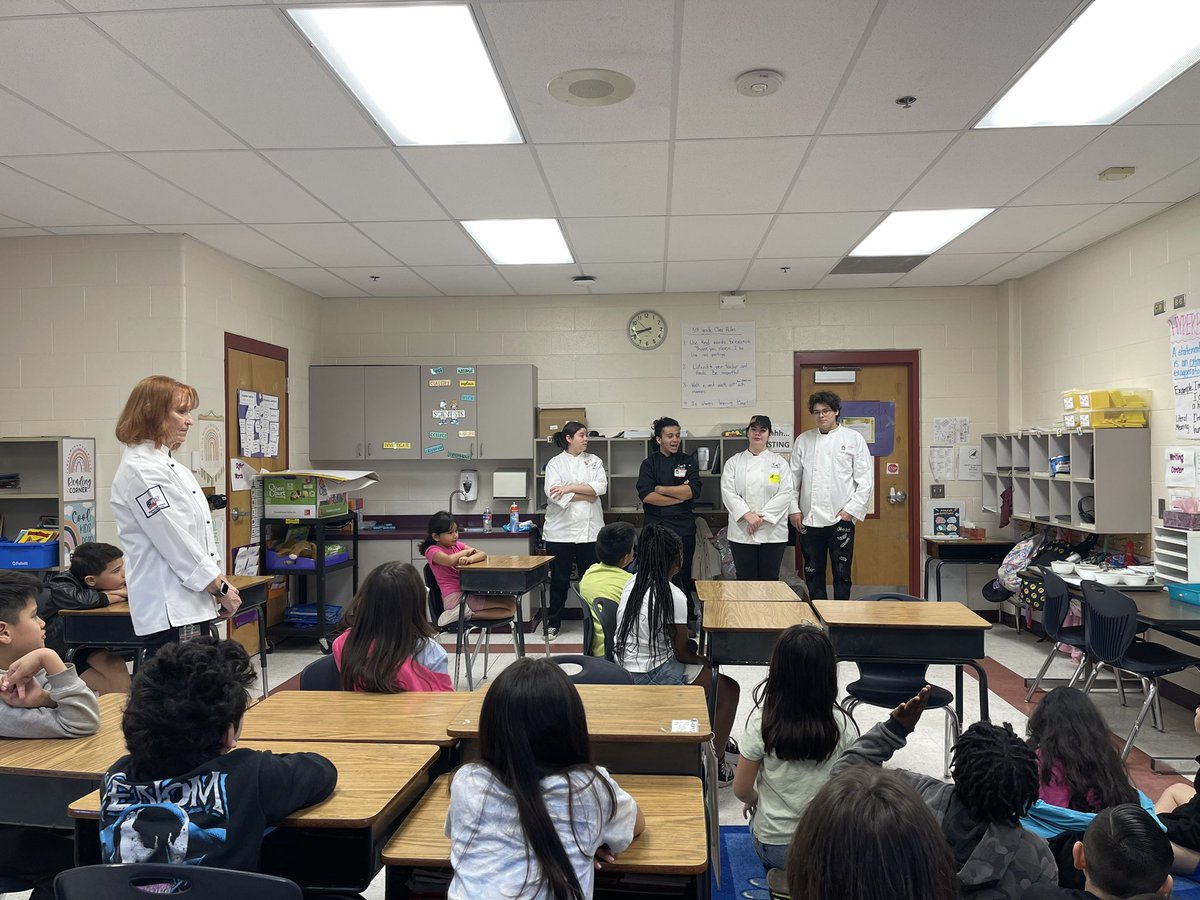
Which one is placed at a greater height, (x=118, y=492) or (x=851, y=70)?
(x=851, y=70)

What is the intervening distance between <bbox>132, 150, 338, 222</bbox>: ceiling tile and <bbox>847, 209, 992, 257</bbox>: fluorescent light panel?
3.34 meters

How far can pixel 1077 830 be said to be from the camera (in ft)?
6.07

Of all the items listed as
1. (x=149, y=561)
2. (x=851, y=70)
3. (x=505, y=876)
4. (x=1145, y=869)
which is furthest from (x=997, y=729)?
(x=149, y=561)

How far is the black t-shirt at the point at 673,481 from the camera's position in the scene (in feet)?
20.8

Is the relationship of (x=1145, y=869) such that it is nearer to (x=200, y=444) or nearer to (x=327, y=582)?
(x=200, y=444)

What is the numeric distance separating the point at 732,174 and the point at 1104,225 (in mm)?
2621

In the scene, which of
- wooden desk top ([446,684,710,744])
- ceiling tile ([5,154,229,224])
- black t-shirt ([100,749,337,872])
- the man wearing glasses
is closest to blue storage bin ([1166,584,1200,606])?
the man wearing glasses

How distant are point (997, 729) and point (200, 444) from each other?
5.00 metres

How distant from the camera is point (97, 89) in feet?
10.2

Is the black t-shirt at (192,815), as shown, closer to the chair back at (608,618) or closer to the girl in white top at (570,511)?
the chair back at (608,618)

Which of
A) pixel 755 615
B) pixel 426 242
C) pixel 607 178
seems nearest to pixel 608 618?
pixel 755 615

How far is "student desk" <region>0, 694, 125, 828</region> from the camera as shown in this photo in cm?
193

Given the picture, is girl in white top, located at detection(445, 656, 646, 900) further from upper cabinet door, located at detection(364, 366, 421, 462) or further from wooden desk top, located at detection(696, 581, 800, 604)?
upper cabinet door, located at detection(364, 366, 421, 462)

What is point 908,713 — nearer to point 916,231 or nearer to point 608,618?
point 608,618
